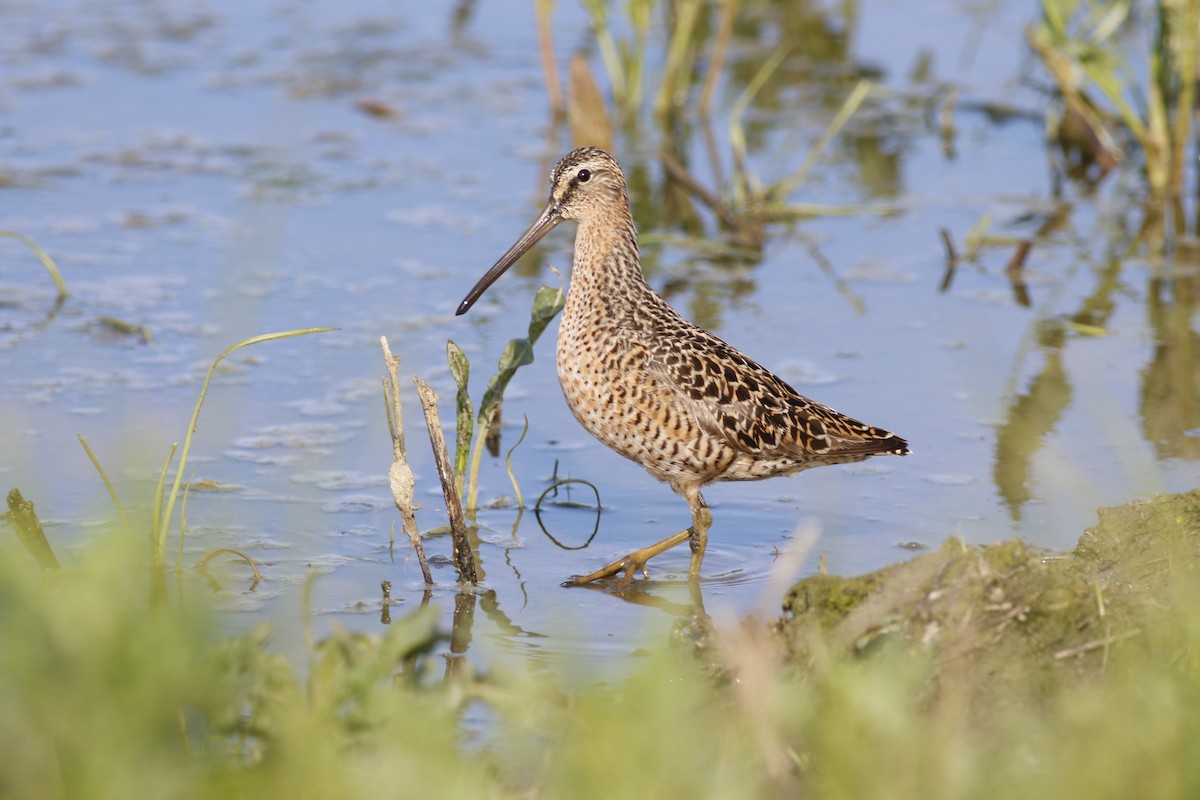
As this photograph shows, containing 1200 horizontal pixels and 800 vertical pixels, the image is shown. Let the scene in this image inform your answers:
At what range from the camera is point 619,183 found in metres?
6.06

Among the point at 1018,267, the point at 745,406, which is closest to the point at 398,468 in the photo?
the point at 745,406

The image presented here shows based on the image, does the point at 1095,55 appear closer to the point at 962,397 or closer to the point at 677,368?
the point at 962,397

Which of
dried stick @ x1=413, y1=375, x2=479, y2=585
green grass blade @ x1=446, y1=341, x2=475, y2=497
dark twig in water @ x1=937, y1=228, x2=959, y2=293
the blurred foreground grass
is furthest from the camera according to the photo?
dark twig in water @ x1=937, y1=228, x2=959, y2=293

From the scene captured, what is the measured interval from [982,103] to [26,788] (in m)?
8.58

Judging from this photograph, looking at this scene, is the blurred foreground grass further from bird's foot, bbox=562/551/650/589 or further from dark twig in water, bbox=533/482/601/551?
dark twig in water, bbox=533/482/601/551

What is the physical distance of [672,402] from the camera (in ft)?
17.7

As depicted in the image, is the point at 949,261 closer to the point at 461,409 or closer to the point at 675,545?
the point at 675,545

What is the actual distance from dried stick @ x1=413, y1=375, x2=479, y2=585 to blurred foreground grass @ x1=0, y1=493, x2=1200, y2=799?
3.44 feet

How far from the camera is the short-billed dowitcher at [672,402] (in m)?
5.37

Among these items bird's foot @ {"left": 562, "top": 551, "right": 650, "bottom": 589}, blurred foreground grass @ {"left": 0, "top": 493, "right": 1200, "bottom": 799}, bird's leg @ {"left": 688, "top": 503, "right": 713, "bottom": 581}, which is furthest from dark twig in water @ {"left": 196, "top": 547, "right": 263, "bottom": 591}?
bird's leg @ {"left": 688, "top": 503, "right": 713, "bottom": 581}

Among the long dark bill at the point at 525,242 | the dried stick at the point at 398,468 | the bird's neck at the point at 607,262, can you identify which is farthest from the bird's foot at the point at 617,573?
the long dark bill at the point at 525,242

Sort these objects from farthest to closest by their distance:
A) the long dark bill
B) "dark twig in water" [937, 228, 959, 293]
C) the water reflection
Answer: "dark twig in water" [937, 228, 959, 293] → the water reflection → the long dark bill

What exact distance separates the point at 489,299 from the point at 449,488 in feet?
9.53

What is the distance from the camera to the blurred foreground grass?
9.77 ft
